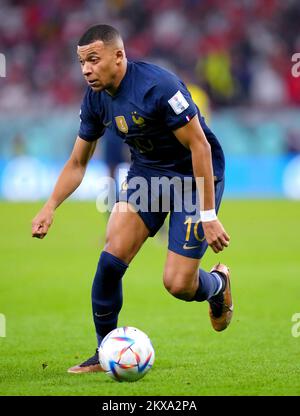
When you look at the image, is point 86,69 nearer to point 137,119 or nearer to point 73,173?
point 137,119

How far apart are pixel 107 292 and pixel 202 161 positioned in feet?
3.53

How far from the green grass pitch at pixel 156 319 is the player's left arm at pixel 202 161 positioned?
2.76 ft

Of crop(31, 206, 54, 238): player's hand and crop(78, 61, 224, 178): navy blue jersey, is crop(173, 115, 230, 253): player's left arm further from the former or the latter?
crop(31, 206, 54, 238): player's hand

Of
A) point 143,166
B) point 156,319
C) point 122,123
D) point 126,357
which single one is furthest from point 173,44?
point 126,357

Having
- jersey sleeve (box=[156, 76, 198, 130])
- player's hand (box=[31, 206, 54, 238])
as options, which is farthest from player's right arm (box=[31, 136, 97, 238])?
jersey sleeve (box=[156, 76, 198, 130])

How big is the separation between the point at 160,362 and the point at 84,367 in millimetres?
573

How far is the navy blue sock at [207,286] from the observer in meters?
6.31

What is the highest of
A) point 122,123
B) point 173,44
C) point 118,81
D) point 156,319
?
point 173,44

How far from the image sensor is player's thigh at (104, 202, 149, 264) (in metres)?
5.91

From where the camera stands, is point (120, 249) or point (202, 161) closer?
point (202, 161)

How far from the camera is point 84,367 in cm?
585

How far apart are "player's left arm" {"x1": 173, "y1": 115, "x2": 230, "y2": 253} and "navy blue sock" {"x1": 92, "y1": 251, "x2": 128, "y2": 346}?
2.01ft

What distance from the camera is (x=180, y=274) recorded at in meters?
6.09

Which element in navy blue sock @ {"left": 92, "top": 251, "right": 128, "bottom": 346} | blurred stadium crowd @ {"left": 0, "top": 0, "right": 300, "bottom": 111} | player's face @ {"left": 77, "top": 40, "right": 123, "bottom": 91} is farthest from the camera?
blurred stadium crowd @ {"left": 0, "top": 0, "right": 300, "bottom": 111}
